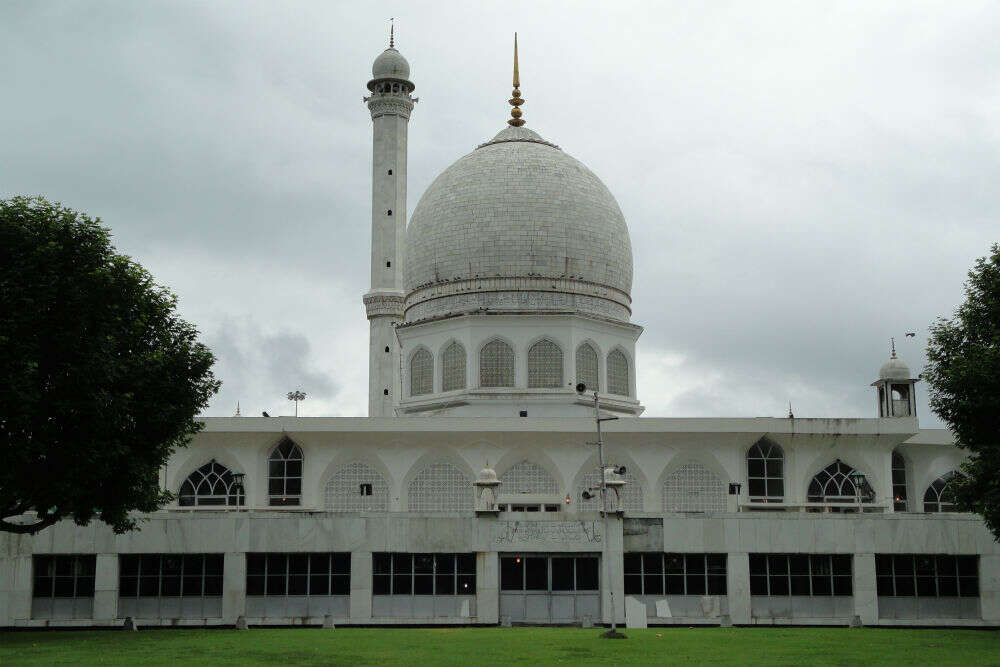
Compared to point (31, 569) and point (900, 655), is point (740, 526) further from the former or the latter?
point (31, 569)

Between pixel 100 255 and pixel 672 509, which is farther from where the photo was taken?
pixel 672 509

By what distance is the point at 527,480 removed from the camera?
48.0m

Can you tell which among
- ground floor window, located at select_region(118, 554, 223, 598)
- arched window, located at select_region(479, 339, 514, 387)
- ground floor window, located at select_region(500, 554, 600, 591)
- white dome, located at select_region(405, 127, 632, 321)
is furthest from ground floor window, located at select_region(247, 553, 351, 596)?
white dome, located at select_region(405, 127, 632, 321)

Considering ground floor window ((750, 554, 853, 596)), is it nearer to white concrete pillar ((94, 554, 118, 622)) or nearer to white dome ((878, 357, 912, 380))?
white dome ((878, 357, 912, 380))

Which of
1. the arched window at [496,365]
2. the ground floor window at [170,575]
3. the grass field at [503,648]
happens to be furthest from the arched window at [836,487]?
the ground floor window at [170,575]

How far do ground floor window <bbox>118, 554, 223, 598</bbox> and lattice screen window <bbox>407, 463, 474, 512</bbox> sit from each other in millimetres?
9283

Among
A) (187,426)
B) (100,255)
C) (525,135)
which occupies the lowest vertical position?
(187,426)

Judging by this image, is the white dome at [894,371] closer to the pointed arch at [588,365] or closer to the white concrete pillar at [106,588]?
the pointed arch at [588,365]

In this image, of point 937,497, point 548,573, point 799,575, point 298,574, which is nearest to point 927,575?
point 799,575

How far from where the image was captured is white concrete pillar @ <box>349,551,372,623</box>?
4016 cm

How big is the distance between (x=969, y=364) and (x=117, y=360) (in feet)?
79.1

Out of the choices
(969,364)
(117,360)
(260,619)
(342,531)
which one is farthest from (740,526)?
(117,360)

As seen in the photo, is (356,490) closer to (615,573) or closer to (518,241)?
(615,573)

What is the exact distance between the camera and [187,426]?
115 feet
